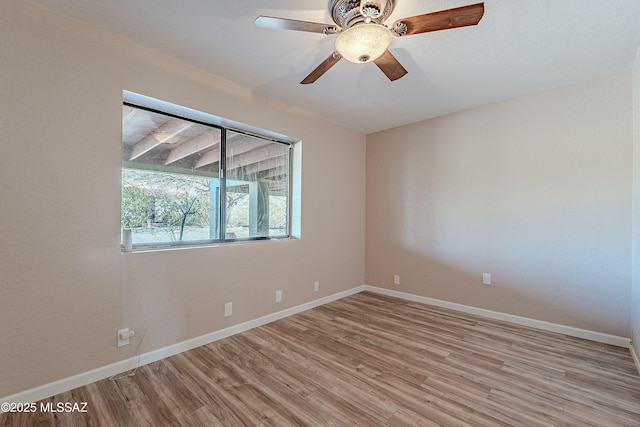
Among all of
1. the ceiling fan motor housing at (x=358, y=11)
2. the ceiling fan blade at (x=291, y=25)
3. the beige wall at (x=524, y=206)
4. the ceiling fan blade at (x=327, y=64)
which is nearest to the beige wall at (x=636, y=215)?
the beige wall at (x=524, y=206)

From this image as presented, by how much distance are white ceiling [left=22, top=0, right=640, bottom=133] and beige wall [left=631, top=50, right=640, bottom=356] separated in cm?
27

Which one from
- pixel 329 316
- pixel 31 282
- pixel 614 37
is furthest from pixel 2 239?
pixel 614 37

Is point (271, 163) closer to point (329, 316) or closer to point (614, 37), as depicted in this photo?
point (329, 316)

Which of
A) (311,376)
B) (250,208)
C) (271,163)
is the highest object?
(271,163)

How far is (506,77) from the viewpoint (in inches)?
105

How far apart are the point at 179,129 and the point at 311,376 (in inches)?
97.7

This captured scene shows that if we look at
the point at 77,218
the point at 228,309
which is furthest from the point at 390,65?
the point at 228,309

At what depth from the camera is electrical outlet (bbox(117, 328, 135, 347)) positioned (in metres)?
2.12

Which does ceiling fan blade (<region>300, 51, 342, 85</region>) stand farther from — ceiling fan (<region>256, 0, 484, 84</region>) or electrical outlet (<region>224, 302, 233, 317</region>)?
electrical outlet (<region>224, 302, 233, 317</region>)

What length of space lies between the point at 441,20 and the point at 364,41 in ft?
1.39

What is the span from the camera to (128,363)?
216 cm

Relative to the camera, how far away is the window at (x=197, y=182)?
240 cm

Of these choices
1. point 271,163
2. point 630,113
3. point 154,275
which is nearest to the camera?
point 154,275

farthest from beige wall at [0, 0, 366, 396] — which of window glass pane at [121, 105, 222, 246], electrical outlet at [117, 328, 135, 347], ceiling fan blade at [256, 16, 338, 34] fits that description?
ceiling fan blade at [256, 16, 338, 34]
